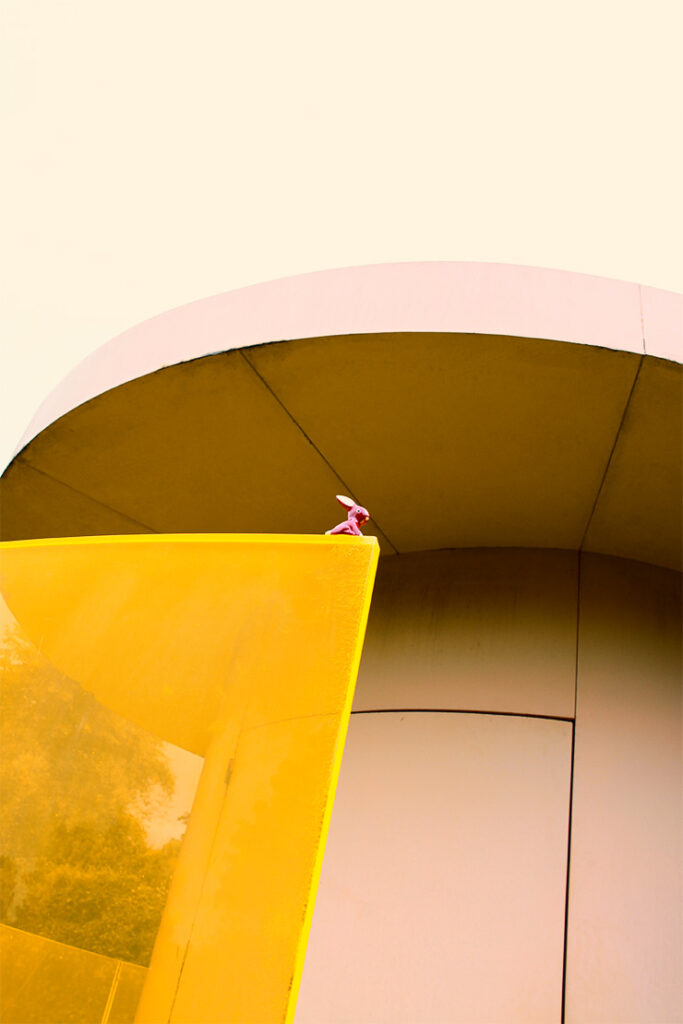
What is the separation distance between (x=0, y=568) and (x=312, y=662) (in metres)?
1.01

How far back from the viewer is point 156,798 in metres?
1.43

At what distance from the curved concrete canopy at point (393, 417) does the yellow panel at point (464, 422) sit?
0.4 inches

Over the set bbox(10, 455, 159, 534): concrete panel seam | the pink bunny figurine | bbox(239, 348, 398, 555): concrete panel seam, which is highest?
bbox(239, 348, 398, 555): concrete panel seam

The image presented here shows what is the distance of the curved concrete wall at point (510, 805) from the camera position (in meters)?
3.33

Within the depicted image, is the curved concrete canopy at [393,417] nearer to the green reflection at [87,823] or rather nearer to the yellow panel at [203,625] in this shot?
the yellow panel at [203,625]

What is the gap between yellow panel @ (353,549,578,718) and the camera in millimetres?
4125

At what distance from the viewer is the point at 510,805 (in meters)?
3.75

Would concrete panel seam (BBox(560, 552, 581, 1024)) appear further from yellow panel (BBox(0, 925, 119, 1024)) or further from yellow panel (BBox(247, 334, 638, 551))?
yellow panel (BBox(0, 925, 119, 1024))

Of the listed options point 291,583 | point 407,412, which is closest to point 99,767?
point 291,583

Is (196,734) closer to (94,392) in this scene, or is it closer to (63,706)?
(63,706)

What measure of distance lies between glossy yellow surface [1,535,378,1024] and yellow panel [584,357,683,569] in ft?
7.79

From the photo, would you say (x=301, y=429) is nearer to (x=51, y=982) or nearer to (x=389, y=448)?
(x=389, y=448)

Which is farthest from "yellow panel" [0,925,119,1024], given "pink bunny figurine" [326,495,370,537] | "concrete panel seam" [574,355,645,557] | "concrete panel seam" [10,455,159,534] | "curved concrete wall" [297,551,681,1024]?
"concrete panel seam" [10,455,159,534]

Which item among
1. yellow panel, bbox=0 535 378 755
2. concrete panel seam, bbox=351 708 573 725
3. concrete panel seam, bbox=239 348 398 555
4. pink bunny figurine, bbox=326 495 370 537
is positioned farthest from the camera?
concrete panel seam, bbox=351 708 573 725
